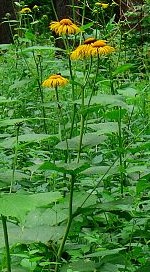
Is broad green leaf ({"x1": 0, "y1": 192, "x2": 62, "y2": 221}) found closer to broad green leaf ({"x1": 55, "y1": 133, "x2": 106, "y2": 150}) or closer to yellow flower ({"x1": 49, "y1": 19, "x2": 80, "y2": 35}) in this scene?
broad green leaf ({"x1": 55, "y1": 133, "x2": 106, "y2": 150})

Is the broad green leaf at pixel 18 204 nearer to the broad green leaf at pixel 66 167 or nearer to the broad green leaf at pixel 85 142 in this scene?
the broad green leaf at pixel 66 167

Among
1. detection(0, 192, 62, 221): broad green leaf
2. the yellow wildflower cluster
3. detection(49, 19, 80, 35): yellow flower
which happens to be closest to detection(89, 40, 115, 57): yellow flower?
the yellow wildflower cluster

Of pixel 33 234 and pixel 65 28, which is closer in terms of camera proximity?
pixel 33 234

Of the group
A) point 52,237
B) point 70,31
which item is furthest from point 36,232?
point 70,31

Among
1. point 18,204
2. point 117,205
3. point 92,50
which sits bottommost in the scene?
point 117,205

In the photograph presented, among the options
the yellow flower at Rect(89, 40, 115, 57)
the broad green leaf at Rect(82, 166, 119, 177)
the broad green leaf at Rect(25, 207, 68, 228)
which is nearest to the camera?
the broad green leaf at Rect(25, 207, 68, 228)

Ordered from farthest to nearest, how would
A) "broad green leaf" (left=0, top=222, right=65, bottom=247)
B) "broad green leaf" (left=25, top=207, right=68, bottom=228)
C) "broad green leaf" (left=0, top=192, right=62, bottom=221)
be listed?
"broad green leaf" (left=25, top=207, right=68, bottom=228) → "broad green leaf" (left=0, top=222, right=65, bottom=247) → "broad green leaf" (left=0, top=192, right=62, bottom=221)

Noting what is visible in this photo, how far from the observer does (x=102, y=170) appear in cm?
214

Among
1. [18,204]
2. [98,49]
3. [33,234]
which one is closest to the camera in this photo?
[18,204]

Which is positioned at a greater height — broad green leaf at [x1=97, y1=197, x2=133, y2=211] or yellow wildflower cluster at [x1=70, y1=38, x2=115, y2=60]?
yellow wildflower cluster at [x1=70, y1=38, x2=115, y2=60]

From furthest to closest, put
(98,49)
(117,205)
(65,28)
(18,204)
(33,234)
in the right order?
(65,28), (98,49), (117,205), (33,234), (18,204)

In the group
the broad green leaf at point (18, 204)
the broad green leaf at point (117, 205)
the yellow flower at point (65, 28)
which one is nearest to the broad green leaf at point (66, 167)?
the broad green leaf at point (117, 205)

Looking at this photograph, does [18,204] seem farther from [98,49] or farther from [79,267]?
[98,49]

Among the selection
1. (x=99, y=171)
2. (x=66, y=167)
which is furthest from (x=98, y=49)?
(x=66, y=167)
